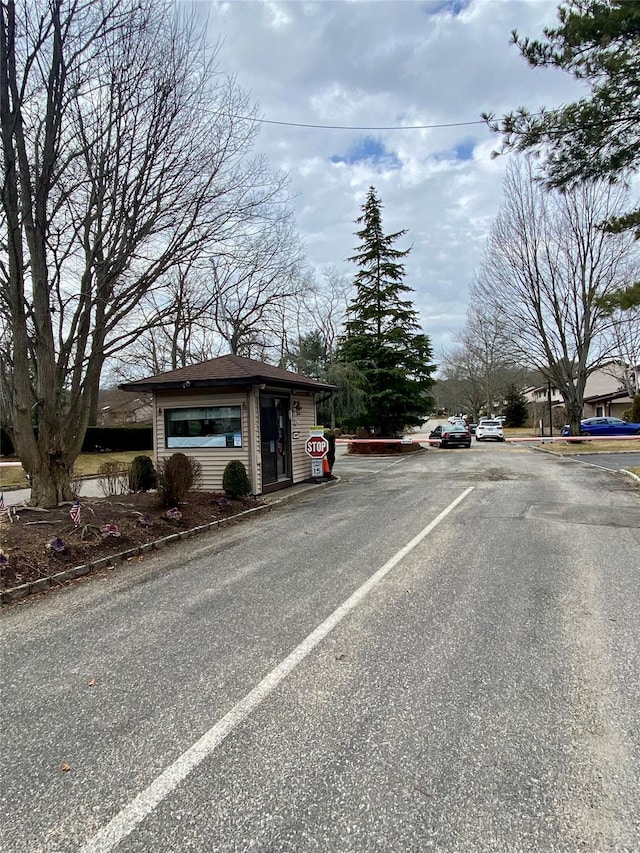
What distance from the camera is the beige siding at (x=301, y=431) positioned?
12953 millimetres

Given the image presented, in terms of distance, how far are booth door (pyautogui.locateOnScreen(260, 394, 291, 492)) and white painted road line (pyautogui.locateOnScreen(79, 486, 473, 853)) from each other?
7.35m

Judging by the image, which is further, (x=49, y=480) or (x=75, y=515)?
(x=49, y=480)

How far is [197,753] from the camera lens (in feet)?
8.25

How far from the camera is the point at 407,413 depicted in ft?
82.5

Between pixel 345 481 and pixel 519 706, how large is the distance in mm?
11088

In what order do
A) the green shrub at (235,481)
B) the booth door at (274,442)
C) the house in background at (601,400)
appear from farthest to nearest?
the house in background at (601,400)
the booth door at (274,442)
the green shrub at (235,481)

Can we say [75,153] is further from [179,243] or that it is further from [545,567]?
[545,567]

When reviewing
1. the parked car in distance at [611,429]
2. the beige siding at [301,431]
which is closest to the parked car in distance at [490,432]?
the parked car in distance at [611,429]

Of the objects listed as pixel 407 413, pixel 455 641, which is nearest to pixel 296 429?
pixel 455 641

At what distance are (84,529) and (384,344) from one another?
65.5 feet

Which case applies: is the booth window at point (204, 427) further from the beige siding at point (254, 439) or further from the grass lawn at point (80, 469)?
the grass lawn at point (80, 469)

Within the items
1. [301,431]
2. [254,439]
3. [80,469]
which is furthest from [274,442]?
[80,469]

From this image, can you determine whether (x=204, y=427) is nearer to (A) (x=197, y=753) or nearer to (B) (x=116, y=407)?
(A) (x=197, y=753)

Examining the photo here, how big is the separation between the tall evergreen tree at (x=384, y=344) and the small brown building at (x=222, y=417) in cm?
1228
